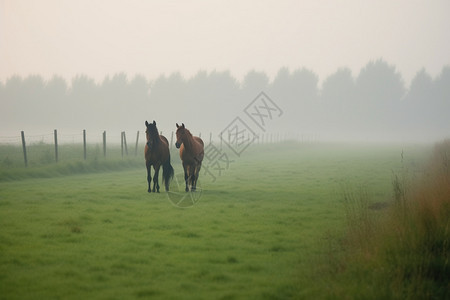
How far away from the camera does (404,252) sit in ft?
23.5

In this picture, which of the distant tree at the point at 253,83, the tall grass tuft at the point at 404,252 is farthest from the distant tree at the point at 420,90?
the tall grass tuft at the point at 404,252

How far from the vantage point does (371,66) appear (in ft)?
389

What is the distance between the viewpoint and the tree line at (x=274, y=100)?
11169 centimetres

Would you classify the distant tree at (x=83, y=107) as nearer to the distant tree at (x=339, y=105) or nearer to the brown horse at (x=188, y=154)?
the distant tree at (x=339, y=105)

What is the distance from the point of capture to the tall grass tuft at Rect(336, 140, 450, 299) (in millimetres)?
6109

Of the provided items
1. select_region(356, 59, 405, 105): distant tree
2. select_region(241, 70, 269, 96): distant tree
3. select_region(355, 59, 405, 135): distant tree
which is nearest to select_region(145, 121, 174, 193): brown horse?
select_region(241, 70, 269, 96): distant tree

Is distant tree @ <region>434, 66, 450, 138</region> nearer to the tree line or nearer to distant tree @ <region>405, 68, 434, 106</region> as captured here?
the tree line

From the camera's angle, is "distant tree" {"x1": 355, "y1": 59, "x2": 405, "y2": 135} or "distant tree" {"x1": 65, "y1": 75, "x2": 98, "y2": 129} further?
"distant tree" {"x1": 65, "y1": 75, "x2": 98, "y2": 129}

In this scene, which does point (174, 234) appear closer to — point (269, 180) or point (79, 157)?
point (269, 180)

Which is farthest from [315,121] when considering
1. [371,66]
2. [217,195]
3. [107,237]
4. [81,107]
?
[107,237]

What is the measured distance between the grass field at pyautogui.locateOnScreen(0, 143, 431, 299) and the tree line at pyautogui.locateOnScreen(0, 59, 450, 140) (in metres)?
95.5

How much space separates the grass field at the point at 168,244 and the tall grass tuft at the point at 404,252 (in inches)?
14.9

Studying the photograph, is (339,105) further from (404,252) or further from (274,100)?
(404,252)

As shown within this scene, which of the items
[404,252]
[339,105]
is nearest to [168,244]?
[404,252]
